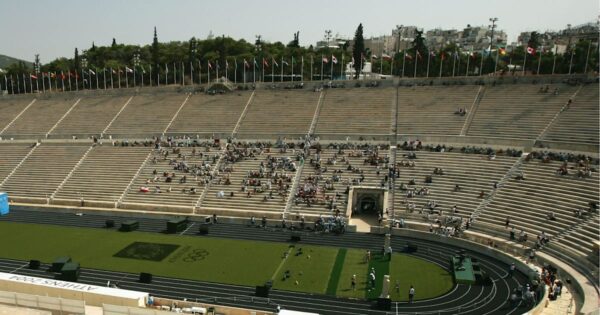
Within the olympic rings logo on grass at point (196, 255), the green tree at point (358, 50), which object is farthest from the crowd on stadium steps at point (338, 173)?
the green tree at point (358, 50)

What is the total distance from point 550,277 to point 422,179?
51.5 ft

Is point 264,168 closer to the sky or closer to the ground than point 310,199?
closer to the sky

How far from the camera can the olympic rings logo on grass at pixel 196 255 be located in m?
29.0

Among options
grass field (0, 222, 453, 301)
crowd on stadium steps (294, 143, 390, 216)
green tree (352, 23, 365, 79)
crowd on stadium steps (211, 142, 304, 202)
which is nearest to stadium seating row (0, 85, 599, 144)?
crowd on stadium steps (211, 142, 304, 202)

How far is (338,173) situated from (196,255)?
15.8 m

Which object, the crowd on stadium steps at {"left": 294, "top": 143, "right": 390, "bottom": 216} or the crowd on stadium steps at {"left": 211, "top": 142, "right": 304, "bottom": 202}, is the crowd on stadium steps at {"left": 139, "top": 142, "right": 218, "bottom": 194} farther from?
the crowd on stadium steps at {"left": 294, "top": 143, "right": 390, "bottom": 216}

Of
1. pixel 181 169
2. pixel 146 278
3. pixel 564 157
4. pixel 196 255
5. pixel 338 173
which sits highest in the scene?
pixel 564 157

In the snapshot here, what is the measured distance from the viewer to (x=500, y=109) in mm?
45656

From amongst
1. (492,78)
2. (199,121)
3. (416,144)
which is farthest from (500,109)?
(199,121)

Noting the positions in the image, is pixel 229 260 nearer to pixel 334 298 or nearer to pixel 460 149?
pixel 334 298

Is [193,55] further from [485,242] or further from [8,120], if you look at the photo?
[485,242]

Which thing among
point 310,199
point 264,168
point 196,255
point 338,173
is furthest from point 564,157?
point 196,255

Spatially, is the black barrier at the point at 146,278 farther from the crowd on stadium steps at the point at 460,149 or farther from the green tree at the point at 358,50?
the green tree at the point at 358,50

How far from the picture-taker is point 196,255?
97.6 feet
